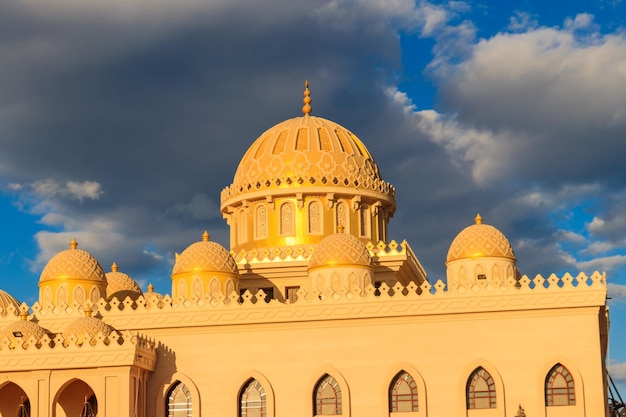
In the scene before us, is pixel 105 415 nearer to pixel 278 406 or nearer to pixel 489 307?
pixel 278 406

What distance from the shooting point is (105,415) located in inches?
1128

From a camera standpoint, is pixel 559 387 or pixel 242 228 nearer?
pixel 559 387

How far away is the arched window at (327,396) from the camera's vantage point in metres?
A: 29.8

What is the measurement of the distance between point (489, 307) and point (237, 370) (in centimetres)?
705

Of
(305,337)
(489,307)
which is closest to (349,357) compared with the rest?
(305,337)

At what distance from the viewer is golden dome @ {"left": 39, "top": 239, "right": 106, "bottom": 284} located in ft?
109

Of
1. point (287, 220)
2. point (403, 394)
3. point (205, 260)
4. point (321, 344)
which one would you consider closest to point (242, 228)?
point (287, 220)

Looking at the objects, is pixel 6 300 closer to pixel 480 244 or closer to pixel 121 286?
pixel 121 286

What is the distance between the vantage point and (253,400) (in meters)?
30.3

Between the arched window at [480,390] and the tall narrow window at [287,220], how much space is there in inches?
361

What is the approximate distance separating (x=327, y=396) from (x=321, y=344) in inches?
55.3

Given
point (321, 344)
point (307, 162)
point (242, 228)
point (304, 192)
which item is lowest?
point (321, 344)

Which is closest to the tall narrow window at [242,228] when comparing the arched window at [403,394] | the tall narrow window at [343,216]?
the tall narrow window at [343,216]

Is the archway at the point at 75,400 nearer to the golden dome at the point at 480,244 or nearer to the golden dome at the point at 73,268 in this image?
the golden dome at the point at 73,268
